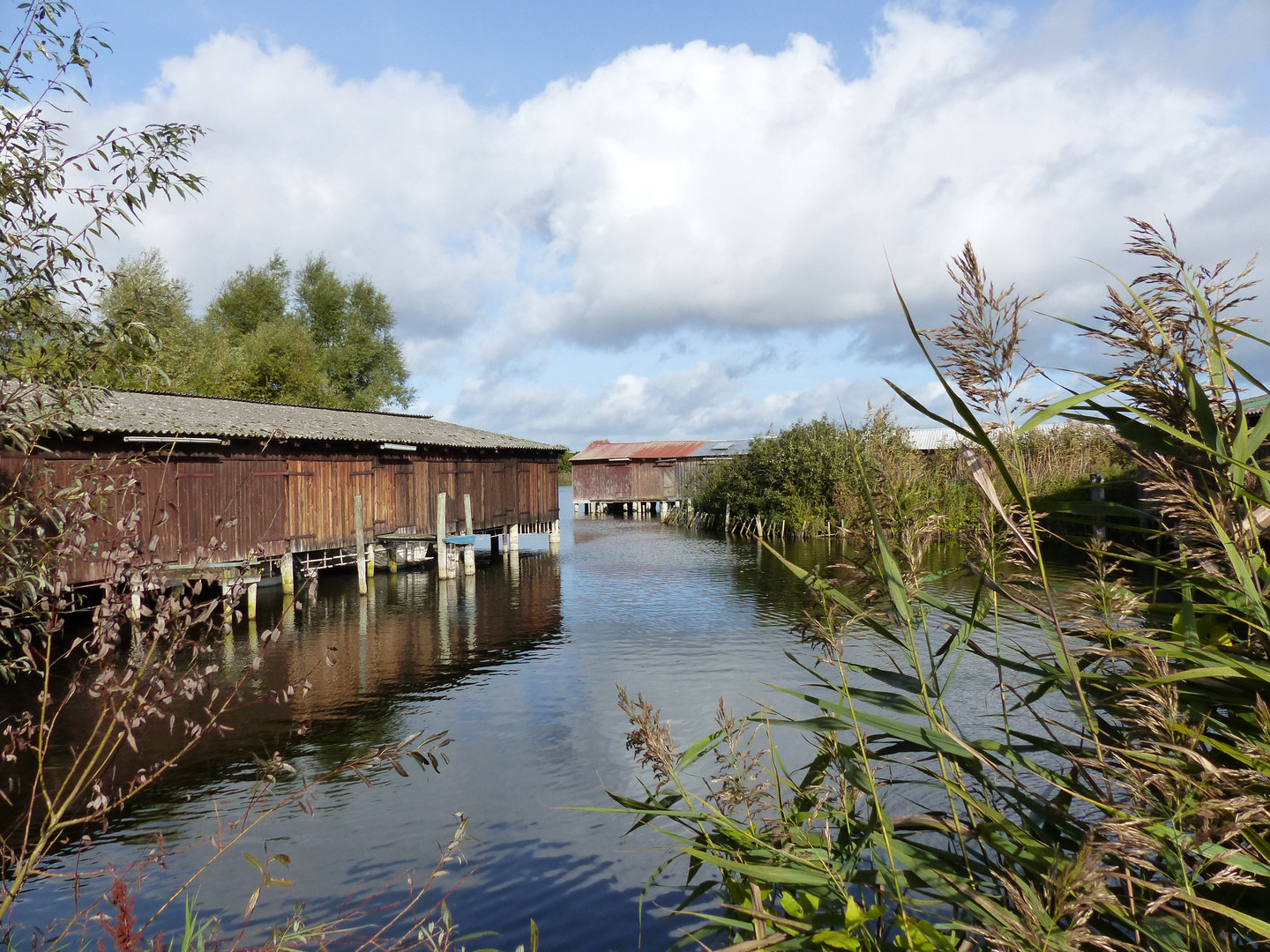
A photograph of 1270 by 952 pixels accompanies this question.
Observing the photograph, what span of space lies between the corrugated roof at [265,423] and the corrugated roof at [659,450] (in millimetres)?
21303

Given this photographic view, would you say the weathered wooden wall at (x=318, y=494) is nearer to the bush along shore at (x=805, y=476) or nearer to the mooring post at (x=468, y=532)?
the mooring post at (x=468, y=532)

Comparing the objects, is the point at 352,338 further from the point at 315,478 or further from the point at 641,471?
the point at 315,478

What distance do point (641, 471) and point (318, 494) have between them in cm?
3464

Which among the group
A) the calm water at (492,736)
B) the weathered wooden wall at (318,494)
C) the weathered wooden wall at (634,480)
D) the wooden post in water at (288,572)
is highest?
the weathered wooden wall at (634,480)

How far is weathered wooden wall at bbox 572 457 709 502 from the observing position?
53.5 m

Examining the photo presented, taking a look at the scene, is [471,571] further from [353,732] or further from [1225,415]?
[1225,415]

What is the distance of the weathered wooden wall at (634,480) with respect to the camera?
5347cm

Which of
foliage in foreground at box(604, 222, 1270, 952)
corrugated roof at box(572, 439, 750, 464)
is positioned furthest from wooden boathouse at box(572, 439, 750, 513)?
foliage in foreground at box(604, 222, 1270, 952)

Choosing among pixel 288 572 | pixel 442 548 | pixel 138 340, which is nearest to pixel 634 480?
pixel 442 548

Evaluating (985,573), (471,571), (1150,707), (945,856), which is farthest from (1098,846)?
(471,571)

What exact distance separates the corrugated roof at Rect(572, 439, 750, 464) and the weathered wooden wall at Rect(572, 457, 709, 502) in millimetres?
391

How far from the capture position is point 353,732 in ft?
34.9

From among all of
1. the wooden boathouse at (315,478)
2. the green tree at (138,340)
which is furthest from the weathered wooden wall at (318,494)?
the green tree at (138,340)

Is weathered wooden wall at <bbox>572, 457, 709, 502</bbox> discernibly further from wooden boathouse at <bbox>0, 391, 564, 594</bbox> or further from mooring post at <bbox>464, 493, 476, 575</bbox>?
mooring post at <bbox>464, 493, 476, 575</bbox>
